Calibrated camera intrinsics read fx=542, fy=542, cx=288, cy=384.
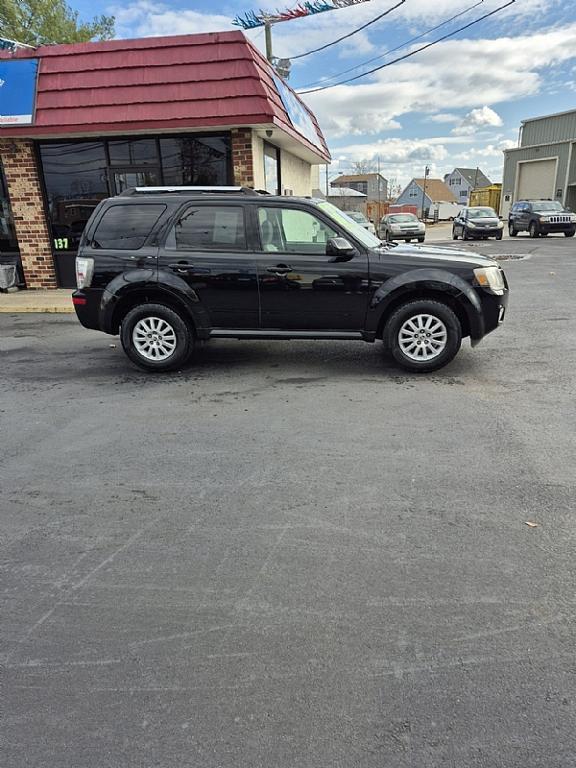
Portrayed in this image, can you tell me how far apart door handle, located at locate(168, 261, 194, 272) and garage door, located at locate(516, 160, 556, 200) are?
125ft

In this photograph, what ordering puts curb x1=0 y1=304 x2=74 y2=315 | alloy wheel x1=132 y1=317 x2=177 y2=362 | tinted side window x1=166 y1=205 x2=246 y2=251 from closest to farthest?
tinted side window x1=166 y1=205 x2=246 y2=251 → alloy wheel x1=132 y1=317 x2=177 y2=362 → curb x1=0 y1=304 x2=74 y2=315

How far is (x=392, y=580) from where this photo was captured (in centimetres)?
268

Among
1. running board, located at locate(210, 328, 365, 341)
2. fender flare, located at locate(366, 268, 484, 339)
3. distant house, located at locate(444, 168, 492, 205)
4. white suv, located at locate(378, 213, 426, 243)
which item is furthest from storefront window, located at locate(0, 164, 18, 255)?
distant house, located at locate(444, 168, 492, 205)

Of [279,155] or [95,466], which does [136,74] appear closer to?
[279,155]

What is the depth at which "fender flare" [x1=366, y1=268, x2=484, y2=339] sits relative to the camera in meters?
5.63

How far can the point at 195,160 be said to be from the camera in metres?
10.7

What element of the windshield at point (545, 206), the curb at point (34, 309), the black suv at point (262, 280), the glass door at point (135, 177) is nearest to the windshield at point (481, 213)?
the windshield at point (545, 206)

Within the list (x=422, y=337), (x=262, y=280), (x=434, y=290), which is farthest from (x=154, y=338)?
(x=434, y=290)

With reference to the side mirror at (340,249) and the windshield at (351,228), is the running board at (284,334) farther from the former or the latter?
the windshield at (351,228)

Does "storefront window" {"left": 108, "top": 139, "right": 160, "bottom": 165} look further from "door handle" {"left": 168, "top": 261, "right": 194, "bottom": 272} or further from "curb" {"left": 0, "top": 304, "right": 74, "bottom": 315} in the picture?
"door handle" {"left": 168, "top": 261, "right": 194, "bottom": 272}

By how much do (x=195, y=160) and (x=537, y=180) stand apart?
35.9 metres

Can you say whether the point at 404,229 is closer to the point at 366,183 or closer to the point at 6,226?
the point at 6,226

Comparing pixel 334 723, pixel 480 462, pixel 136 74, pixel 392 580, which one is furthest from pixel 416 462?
pixel 136 74

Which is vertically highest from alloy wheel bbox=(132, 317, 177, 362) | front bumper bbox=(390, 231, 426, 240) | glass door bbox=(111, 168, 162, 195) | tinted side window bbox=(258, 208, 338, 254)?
glass door bbox=(111, 168, 162, 195)
